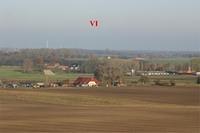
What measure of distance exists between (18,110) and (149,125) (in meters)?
9.69

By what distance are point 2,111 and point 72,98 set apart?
11091 mm

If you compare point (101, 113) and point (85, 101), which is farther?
point (85, 101)

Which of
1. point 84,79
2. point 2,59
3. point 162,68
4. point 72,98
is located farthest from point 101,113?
point 2,59

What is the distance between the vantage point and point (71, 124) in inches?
866

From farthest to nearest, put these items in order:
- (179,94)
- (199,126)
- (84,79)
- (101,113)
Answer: (84,79) < (179,94) < (101,113) < (199,126)

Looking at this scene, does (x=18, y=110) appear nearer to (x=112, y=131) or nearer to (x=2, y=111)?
(x=2, y=111)

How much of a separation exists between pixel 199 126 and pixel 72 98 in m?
18.7

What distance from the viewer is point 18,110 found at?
29.3 metres

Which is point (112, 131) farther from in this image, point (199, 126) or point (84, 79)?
point (84, 79)

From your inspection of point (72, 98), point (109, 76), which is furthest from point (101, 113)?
point (109, 76)

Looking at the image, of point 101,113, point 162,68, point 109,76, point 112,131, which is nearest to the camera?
point 112,131

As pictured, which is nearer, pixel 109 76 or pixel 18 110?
pixel 18 110

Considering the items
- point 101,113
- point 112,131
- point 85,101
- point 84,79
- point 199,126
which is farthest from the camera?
point 84,79

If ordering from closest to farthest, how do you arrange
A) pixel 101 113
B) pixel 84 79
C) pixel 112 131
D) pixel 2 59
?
pixel 112 131 → pixel 101 113 → pixel 84 79 → pixel 2 59
